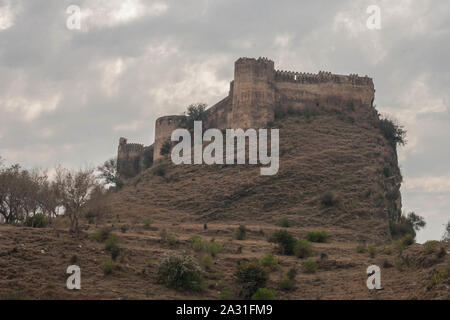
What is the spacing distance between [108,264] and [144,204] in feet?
53.4

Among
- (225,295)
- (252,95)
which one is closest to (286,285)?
(225,295)

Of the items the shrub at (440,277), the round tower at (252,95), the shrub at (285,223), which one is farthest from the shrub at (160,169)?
the shrub at (440,277)

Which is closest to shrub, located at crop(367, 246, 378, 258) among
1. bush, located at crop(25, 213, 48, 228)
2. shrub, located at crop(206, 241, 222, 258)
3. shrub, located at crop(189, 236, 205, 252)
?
shrub, located at crop(206, 241, 222, 258)

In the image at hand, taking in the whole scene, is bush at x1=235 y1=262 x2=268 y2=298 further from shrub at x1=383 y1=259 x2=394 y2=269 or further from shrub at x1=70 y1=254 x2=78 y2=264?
shrub at x1=70 y1=254 x2=78 y2=264

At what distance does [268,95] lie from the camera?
4272cm

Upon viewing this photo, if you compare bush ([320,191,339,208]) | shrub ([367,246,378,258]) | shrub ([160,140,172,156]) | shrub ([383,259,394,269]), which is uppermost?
shrub ([160,140,172,156])

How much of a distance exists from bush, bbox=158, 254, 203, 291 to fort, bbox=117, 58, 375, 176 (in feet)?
66.5

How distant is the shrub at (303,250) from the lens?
26.4m

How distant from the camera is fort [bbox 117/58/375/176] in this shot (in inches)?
1649

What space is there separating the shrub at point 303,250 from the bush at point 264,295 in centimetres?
562

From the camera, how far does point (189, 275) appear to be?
2172 cm

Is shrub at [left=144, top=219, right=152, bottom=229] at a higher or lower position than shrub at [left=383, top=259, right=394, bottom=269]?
higher

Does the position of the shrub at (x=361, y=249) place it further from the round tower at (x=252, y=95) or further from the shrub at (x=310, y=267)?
the round tower at (x=252, y=95)
